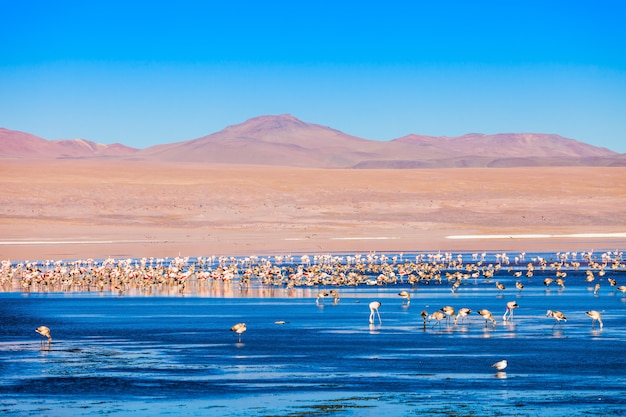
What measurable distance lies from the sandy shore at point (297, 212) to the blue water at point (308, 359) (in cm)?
2087

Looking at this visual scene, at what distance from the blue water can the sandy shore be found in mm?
20865

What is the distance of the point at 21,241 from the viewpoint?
50812 mm

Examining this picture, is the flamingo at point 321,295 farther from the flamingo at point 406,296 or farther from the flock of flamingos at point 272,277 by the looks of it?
the flamingo at point 406,296

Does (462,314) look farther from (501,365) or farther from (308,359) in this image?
(501,365)

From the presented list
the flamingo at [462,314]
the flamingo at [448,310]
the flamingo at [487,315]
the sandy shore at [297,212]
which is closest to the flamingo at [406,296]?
the flamingo at [462,314]

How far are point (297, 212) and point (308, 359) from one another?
173 ft

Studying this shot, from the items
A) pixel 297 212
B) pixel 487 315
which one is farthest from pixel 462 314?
pixel 297 212

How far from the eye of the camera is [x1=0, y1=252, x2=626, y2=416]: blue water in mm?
12062

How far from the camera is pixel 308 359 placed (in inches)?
602

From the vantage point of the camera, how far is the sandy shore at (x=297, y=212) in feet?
Answer: 161

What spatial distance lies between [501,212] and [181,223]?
19007 millimetres

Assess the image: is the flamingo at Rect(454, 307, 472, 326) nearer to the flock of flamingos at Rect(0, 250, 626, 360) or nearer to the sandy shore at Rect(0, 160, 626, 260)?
the flock of flamingos at Rect(0, 250, 626, 360)

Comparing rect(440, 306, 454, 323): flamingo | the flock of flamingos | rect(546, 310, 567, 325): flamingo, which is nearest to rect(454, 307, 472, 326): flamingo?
rect(440, 306, 454, 323): flamingo

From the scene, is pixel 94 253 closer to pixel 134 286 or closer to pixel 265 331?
pixel 134 286
